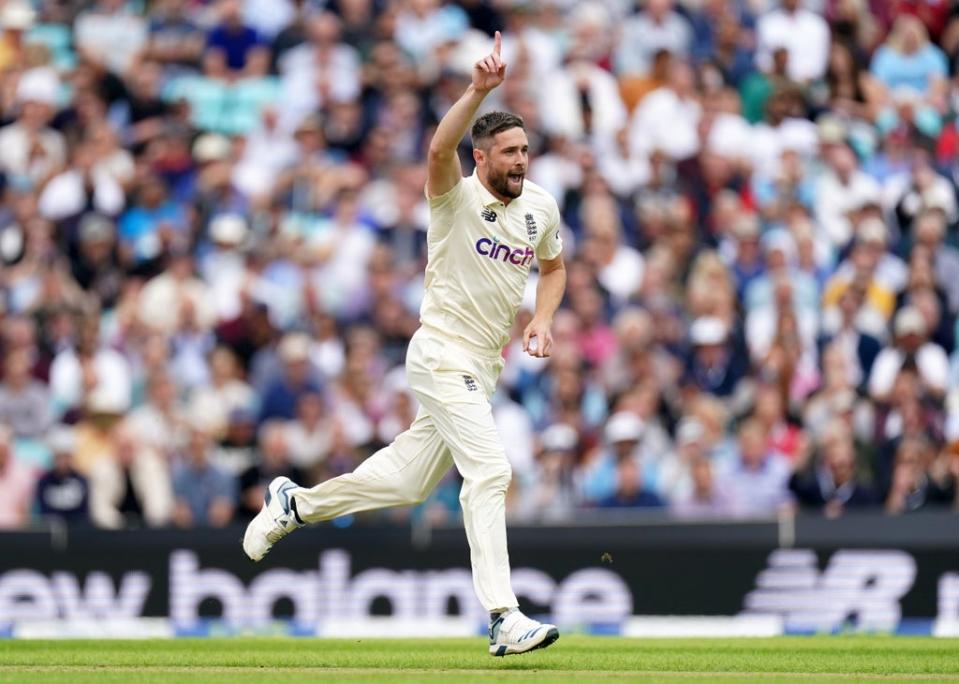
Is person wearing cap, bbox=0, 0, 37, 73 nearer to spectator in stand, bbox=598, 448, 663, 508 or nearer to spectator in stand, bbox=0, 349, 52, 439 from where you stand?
spectator in stand, bbox=0, 349, 52, 439

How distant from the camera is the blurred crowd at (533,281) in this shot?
1541 cm

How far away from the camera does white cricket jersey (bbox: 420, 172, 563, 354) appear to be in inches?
388

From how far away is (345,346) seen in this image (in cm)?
1697

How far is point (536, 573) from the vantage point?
46.0ft

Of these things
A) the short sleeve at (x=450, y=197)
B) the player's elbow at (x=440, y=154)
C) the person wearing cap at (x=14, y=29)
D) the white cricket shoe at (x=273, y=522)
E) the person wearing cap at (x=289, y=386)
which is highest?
the person wearing cap at (x=14, y=29)

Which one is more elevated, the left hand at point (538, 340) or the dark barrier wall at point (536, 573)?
the left hand at point (538, 340)

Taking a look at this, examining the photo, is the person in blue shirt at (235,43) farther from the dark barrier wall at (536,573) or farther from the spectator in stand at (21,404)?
the dark barrier wall at (536,573)

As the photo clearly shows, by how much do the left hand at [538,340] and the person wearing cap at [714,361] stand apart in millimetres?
6454

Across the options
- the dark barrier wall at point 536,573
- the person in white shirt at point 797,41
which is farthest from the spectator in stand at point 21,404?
the person in white shirt at point 797,41

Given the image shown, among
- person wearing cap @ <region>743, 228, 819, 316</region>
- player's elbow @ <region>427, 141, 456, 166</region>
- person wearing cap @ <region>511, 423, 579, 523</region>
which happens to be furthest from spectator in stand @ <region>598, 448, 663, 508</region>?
player's elbow @ <region>427, 141, 456, 166</region>

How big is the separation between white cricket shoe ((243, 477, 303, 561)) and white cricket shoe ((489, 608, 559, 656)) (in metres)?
1.55

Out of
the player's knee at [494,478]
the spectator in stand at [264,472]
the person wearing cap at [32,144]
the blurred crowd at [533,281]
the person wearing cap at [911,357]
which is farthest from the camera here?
the person wearing cap at [32,144]

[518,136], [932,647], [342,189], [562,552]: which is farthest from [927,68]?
[518,136]

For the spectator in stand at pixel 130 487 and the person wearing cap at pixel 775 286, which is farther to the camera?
the person wearing cap at pixel 775 286
